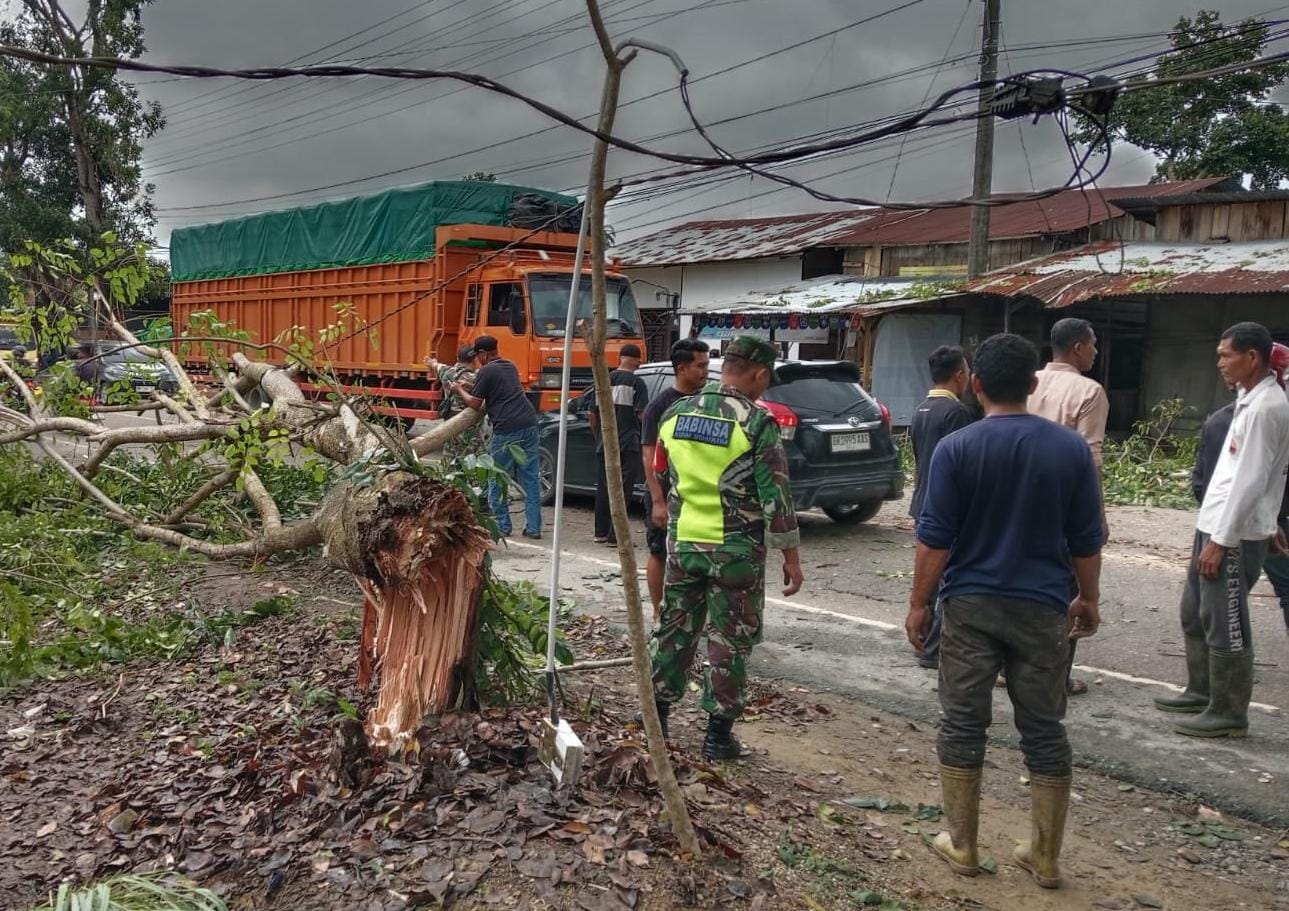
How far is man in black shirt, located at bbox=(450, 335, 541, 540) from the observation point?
9.19 metres

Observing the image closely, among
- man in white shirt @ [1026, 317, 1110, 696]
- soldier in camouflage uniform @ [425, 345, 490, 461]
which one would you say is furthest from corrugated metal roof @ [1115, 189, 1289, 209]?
man in white shirt @ [1026, 317, 1110, 696]

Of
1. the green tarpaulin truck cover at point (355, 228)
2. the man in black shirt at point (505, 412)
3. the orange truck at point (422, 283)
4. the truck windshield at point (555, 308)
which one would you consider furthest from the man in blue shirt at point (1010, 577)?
the green tarpaulin truck cover at point (355, 228)

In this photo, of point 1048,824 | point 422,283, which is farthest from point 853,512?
point 422,283

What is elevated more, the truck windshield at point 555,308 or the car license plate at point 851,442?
the truck windshield at point 555,308

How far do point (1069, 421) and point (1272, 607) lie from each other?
3384 millimetres

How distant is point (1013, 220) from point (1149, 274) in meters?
6.22

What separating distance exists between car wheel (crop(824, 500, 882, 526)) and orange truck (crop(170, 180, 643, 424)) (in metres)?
4.38

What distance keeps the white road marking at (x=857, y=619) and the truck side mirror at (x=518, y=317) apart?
5.49 m

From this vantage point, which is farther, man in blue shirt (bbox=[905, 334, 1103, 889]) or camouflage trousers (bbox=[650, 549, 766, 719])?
camouflage trousers (bbox=[650, 549, 766, 719])

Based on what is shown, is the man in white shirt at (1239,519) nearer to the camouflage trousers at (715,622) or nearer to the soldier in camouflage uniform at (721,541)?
the soldier in camouflage uniform at (721,541)

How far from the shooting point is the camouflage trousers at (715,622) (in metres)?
4.32

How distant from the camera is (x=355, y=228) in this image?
17.6m

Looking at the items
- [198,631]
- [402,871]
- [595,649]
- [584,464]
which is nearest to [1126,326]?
[584,464]

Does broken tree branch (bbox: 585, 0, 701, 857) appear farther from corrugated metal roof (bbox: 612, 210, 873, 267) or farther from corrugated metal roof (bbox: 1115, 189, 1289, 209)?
corrugated metal roof (bbox: 612, 210, 873, 267)
